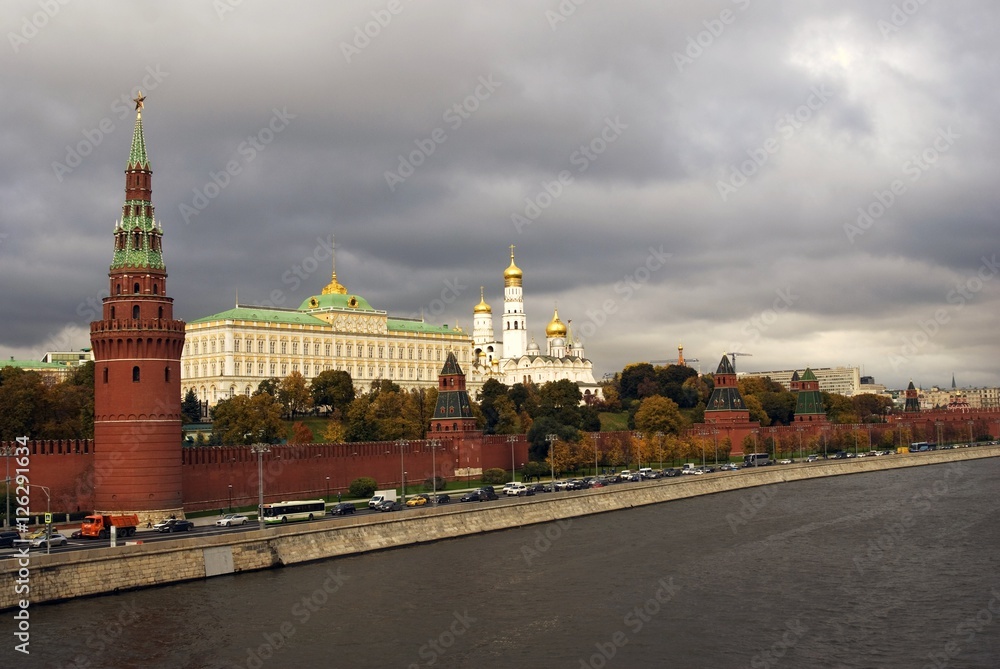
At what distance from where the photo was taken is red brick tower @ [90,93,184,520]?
57.3m

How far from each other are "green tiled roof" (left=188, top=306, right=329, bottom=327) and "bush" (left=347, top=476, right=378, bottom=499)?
200ft

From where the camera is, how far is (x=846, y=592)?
4331 centimetres

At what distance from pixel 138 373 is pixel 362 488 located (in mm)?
20621

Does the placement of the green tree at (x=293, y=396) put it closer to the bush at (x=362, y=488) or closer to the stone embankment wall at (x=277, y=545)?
the bush at (x=362, y=488)

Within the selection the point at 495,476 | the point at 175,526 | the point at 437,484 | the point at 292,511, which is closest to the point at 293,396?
the point at 495,476

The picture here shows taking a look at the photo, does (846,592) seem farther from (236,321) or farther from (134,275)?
(236,321)

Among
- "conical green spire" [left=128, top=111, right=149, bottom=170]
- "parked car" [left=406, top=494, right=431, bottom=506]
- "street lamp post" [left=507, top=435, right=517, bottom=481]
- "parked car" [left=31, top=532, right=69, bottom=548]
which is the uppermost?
"conical green spire" [left=128, top=111, right=149, bottom=170]

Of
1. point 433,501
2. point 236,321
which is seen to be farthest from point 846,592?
point 236,321

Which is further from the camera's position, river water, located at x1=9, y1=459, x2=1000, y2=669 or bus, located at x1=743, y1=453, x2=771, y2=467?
bus, located at x1=743, y1=453, x2=771, y2=467

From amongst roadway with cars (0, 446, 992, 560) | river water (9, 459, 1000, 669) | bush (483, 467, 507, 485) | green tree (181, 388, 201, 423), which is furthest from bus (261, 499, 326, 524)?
green tree (181, 388, 201, 423)

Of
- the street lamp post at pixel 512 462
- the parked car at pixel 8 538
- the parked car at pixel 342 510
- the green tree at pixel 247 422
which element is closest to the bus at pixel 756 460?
the street lamp post at pixel 512 462

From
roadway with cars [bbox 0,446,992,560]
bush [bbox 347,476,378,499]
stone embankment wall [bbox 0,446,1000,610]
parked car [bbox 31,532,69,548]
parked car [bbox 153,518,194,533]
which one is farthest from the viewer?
bush [bbox 347,476,378,499]

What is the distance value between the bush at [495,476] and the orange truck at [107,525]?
35.6 metres

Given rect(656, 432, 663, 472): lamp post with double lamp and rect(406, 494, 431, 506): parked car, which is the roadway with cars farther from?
rect(656, 432, 663, 472): lamp post with double lamp
